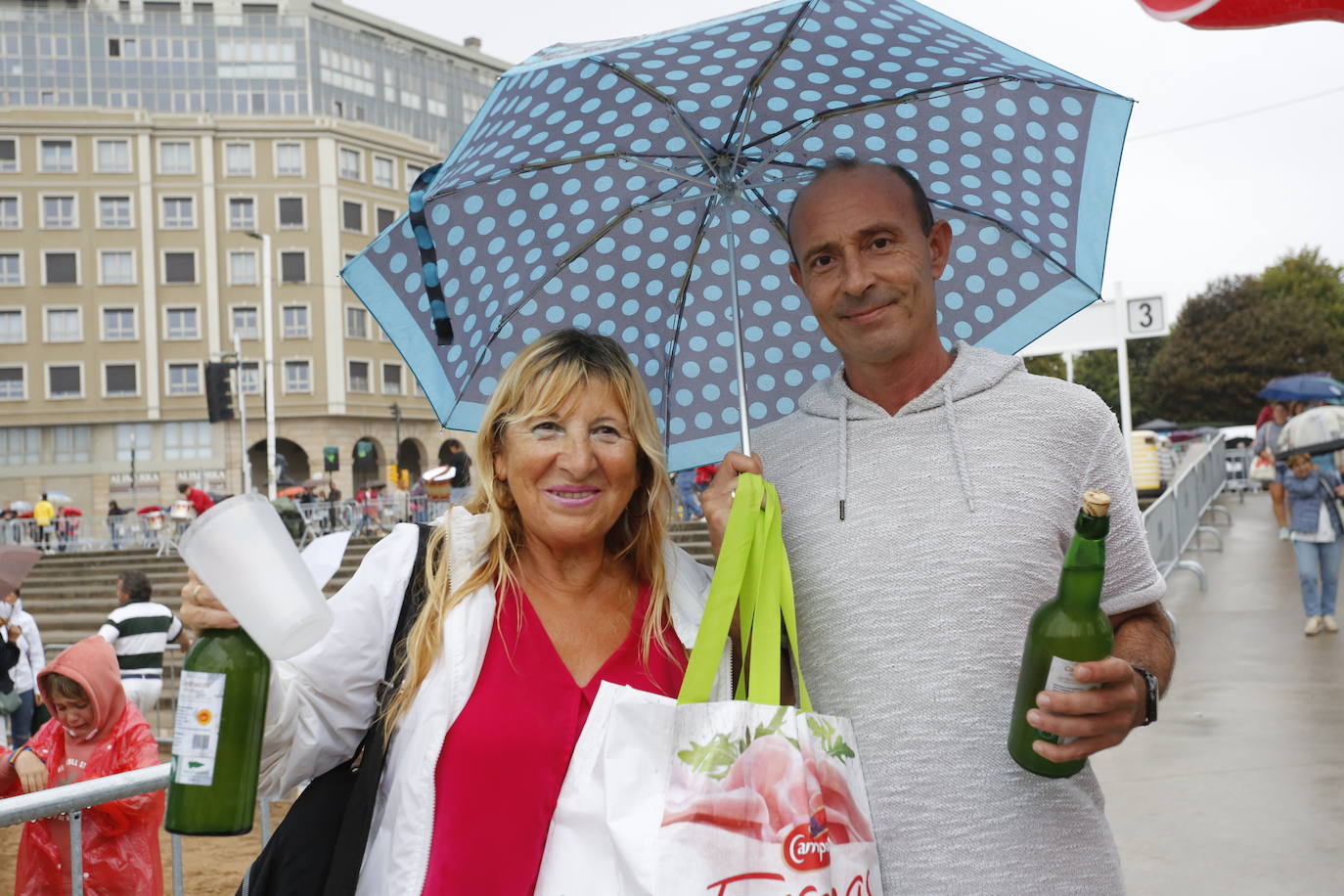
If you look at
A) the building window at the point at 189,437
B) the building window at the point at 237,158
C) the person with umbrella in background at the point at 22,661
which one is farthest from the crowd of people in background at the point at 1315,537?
the building window at the point at 237,158

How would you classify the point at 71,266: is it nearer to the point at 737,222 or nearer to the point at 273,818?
the point at 273,818

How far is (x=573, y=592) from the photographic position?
2.40 meters

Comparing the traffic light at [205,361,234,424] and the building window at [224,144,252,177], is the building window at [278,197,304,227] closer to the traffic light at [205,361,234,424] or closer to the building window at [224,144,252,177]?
the building window at [224,144,252,177]

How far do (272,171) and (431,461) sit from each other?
590 inches

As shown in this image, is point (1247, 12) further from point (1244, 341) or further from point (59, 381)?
point (59, 381)

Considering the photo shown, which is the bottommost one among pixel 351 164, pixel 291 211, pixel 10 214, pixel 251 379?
pixel 251 379

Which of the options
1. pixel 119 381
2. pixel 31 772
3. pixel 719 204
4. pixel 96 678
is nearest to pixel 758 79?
pixel 719 204

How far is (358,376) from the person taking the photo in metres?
54.9

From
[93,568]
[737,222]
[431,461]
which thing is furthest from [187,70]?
[737,222]

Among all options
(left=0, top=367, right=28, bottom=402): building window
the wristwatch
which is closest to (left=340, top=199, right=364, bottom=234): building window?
(left=0, top=367, right=28, bottom=402): building window

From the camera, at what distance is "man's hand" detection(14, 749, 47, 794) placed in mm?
5227

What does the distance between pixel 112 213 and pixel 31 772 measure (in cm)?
5400

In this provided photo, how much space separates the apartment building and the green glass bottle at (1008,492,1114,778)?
51290 mm

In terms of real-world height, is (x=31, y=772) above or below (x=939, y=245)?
below
